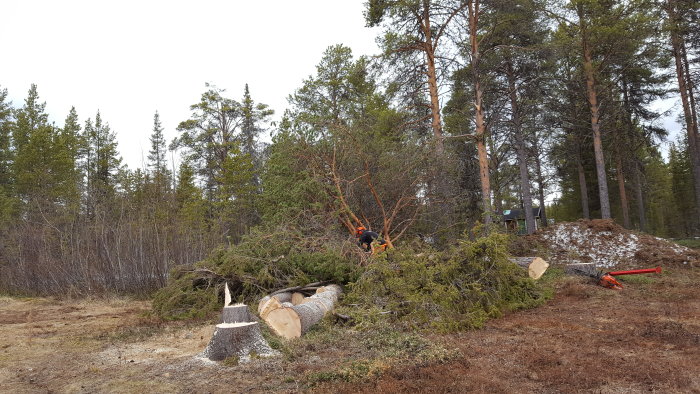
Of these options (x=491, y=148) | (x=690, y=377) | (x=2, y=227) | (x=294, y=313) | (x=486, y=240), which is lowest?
(x=690, y=377)

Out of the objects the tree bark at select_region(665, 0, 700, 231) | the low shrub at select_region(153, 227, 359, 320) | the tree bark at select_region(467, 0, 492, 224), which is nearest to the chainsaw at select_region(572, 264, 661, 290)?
the tree bark at select_region(467, 0, 492, 224)

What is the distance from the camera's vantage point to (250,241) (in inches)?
382

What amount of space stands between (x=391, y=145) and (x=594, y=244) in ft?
23.3

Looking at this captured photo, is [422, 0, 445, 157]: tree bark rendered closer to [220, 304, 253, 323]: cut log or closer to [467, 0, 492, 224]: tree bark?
[467, 0, 492, 224]: tree bark

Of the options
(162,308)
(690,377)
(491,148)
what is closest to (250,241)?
(162,308)

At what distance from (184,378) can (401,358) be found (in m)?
2.09

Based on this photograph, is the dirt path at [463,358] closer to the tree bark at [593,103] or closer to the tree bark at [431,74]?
the tree bark at [431,74]

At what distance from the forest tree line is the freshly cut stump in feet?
19.8

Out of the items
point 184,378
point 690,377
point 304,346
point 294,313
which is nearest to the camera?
point 690,377

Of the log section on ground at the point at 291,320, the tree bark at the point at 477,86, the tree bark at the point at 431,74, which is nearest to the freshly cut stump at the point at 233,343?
the log section on ground at the point at 291,320

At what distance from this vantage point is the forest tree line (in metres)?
12.3

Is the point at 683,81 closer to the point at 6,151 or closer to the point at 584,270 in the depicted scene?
the point at 584,270

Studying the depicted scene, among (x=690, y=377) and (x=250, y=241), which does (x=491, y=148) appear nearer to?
(x=250, y=241)

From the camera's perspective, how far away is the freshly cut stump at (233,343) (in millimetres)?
4809
